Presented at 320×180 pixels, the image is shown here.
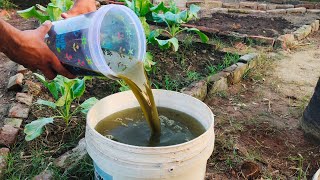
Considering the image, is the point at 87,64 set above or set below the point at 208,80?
above

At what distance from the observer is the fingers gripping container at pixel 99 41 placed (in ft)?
4.89

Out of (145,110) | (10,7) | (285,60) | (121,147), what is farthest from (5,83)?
(285,60)

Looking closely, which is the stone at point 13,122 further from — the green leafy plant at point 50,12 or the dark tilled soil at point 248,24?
the dark tilled soil at point 248,24

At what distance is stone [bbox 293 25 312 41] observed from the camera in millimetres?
4412

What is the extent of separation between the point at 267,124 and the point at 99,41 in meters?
1.55

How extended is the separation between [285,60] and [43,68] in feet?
8.93

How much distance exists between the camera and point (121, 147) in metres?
1.42

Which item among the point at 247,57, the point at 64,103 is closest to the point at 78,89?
the point at 64,103

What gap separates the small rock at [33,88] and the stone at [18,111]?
201mm

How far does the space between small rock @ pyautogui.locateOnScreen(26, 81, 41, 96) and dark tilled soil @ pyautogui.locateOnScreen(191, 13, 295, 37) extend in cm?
216

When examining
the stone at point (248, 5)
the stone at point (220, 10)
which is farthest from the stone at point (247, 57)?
the stone at point (248, 5)

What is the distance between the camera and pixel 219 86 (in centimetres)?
302

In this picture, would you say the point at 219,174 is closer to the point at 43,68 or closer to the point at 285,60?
the point at 43,68

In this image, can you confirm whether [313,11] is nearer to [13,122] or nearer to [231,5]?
[231,5]
